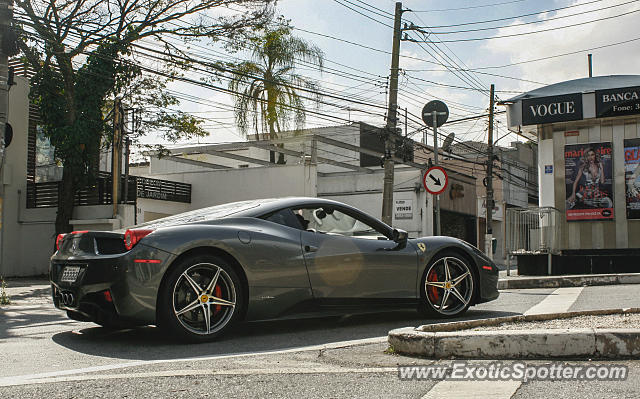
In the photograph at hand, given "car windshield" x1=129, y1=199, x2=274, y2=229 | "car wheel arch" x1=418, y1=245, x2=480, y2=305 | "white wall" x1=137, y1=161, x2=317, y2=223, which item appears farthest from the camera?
"white wall" x1=137, y1=161, x2=317, y2=223

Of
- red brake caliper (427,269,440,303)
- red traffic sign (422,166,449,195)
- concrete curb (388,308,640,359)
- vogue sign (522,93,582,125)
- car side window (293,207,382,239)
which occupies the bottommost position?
concrete curb (388,308,640,359)

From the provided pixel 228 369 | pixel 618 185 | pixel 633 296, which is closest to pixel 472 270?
pixel 633 296

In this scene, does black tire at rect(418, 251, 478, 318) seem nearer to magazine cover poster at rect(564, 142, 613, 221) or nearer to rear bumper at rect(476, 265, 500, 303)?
rear bumper at rect(476, 265, 500, 303)

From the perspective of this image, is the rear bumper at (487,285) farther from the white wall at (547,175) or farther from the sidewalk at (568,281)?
the white wall at (547,175)

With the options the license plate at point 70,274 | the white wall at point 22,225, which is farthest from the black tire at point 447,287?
the white wall at point 22,225

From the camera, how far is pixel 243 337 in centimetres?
562

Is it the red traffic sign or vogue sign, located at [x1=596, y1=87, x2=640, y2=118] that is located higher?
vogue sign, located at [x1=596, y1=87, x2=640, y2=118]

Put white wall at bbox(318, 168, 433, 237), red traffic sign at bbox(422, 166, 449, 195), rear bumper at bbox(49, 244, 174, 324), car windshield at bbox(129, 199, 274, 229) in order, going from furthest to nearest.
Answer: white wall at bbox(318, 168, 433, 237), red traffic sign at bbox(422, 166, 449, 195), car windshield at bbox(129, 199, 274, 229), rear bumper at bbox(49, 244, 174, 324)

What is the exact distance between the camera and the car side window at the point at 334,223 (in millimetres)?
6211

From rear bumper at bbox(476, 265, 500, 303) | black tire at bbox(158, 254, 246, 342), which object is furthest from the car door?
rear bumper at bbox(476, 265, 500, 303)

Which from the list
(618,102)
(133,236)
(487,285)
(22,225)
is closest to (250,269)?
(133,236)

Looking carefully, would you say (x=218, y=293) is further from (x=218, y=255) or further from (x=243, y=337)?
(x=243, y=337)

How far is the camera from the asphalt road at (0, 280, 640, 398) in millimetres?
3453

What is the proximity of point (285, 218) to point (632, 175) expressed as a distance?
1247 centimetres
